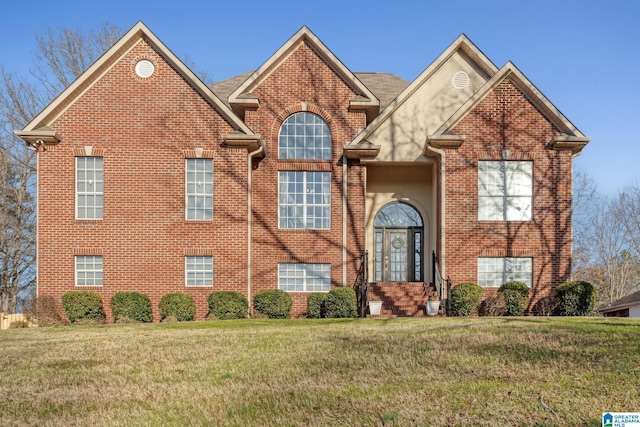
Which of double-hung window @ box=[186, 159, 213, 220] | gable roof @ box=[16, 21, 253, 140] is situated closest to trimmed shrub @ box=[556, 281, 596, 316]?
gable roof @ box=[16, 21, 253, 140]

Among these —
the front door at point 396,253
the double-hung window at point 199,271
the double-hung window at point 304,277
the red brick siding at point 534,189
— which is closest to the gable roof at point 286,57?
the red brick siding at point 534,189

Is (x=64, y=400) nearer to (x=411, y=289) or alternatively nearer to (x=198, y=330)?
(x=198, y=330)

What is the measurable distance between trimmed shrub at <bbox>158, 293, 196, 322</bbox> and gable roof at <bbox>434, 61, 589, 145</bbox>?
→ 952 centimetres

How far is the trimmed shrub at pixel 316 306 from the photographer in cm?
1989

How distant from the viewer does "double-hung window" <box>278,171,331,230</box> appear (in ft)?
69.4

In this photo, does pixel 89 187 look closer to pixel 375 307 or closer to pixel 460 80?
pixel 375 307

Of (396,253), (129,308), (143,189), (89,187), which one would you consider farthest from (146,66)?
(396,253)

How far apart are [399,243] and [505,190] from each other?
4.48 metres

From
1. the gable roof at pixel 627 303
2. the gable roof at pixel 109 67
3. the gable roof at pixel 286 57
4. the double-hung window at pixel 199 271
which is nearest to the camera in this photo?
the gable roof at pixel 109 67

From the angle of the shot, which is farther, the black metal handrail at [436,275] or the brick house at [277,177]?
the black metal handrail at [436,275]

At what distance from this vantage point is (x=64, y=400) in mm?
7449

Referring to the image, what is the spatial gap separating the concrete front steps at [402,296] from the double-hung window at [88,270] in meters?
8.88

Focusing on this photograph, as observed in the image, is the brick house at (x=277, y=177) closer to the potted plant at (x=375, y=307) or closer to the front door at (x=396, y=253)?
the potted plant at (x=375, y=307)

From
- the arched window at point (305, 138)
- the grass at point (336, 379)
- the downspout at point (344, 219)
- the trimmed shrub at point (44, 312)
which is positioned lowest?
the trimmed shrub at point (44, 312)
